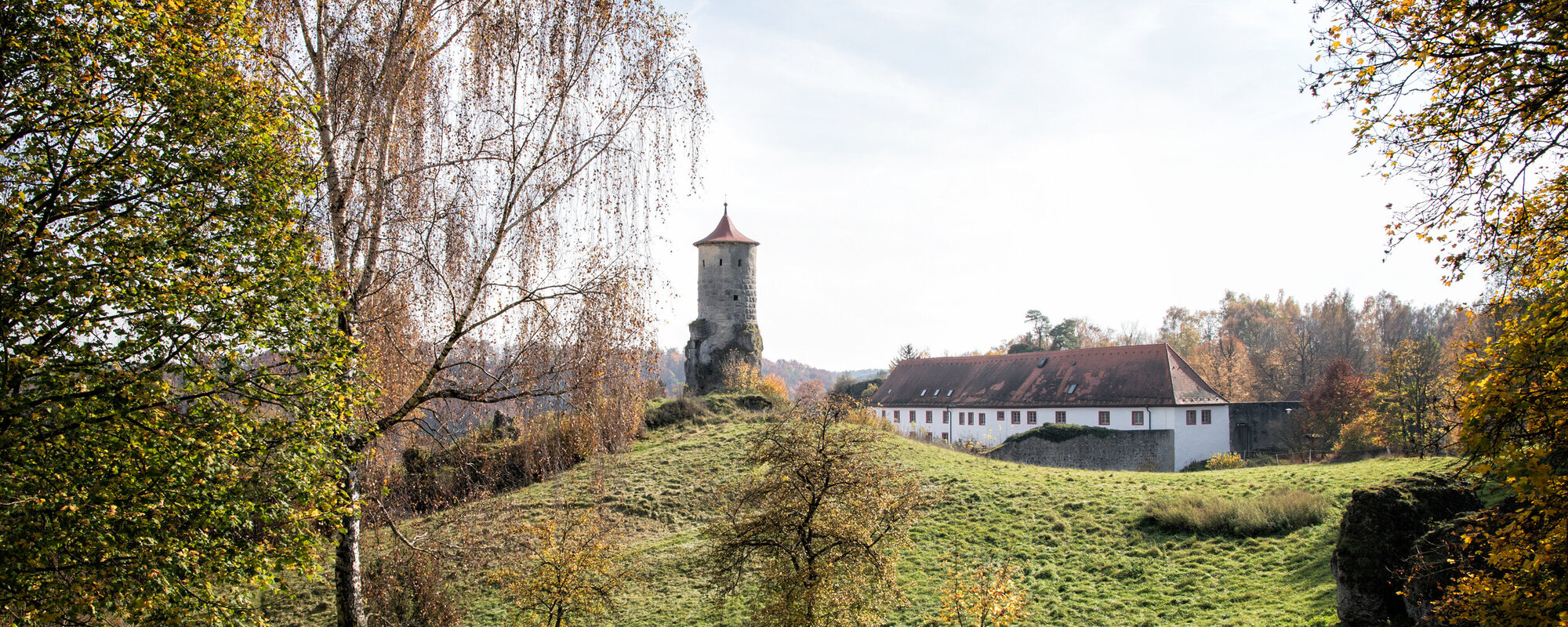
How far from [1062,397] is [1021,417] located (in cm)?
221

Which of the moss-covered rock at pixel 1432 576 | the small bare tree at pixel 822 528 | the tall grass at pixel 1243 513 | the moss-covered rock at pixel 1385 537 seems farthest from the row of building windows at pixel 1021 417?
the small bare tree at pixel 822 528

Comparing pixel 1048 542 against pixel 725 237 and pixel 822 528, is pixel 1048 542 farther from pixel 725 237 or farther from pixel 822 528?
pixel 725 237

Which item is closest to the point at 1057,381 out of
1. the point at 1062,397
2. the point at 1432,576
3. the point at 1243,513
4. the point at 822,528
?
the point at 1062,397

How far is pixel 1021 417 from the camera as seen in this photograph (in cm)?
3869

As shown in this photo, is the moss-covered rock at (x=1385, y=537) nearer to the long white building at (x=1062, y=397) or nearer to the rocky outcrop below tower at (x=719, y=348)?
the long white building at (x=1062, y=397)

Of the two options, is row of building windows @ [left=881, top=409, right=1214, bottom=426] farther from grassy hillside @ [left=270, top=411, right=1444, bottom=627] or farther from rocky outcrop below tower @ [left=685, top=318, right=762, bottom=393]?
grassy hillside @ [left=270, top=411, right=1444, bottom=627]

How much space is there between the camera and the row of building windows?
33875 mm

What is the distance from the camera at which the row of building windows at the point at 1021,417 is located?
33875 millimetres

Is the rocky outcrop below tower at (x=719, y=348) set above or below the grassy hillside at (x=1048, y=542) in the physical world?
above

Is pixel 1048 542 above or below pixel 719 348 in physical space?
below

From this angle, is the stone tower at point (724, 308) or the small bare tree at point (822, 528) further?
the stone tower at point (724, 308)

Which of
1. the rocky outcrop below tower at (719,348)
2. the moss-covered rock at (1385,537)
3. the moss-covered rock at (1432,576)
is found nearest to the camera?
the moss-covered rock at (1432,576)

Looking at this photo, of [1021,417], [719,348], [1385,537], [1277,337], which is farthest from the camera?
[1277,337]

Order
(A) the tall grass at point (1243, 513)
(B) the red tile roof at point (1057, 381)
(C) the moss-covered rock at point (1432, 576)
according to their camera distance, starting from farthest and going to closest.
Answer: (B) the red tile roof at point (1057, 381)
(A) the tall grass at point (1243, 513)
(C) the moss-covered rock at point (1432, 576)
